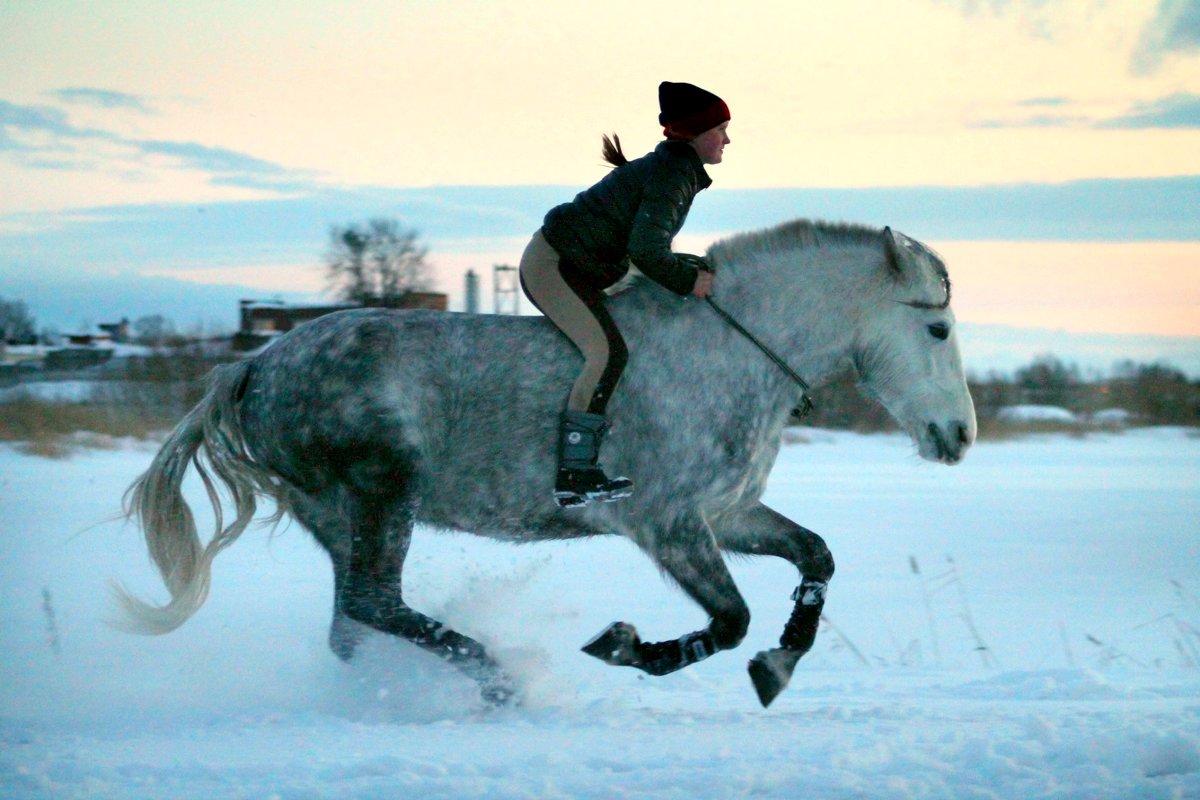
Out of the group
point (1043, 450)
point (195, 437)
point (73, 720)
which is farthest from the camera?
point (1043, 450)

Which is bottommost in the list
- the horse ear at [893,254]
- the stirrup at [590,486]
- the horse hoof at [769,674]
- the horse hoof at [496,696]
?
the horse hoof at [496,696]

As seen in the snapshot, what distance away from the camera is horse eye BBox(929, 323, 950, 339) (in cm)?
470

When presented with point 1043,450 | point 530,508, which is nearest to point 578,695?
point 530,508

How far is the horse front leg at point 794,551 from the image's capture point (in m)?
4.64

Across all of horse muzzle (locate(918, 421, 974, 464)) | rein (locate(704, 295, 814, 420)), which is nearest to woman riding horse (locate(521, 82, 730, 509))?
rein (locate(704, 295, 814, 420))

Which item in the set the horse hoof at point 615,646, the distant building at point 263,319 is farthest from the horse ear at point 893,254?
→ the distant building at point 263,319

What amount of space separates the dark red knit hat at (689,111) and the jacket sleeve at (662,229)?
7.7 inches

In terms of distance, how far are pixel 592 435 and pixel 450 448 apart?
60cm

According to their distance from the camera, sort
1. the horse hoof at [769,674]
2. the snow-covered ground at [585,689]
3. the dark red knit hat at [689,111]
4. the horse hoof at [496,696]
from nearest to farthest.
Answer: the snow-covered ground at [585,689] → the horse hoof at [769,674] → the horse hoof at [496,696] → the dark red knit hat at [689,111]

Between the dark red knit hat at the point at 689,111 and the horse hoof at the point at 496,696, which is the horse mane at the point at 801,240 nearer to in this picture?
the dark red knit hat at the point at 689,111

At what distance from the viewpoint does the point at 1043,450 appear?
22.2 metres

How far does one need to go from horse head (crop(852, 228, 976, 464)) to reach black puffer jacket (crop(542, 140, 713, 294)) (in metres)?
0.84

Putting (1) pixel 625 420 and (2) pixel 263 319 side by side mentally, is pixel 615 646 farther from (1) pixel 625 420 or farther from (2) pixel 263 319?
(2) pixel 263 319

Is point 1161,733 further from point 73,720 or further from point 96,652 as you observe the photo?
point 96,652
